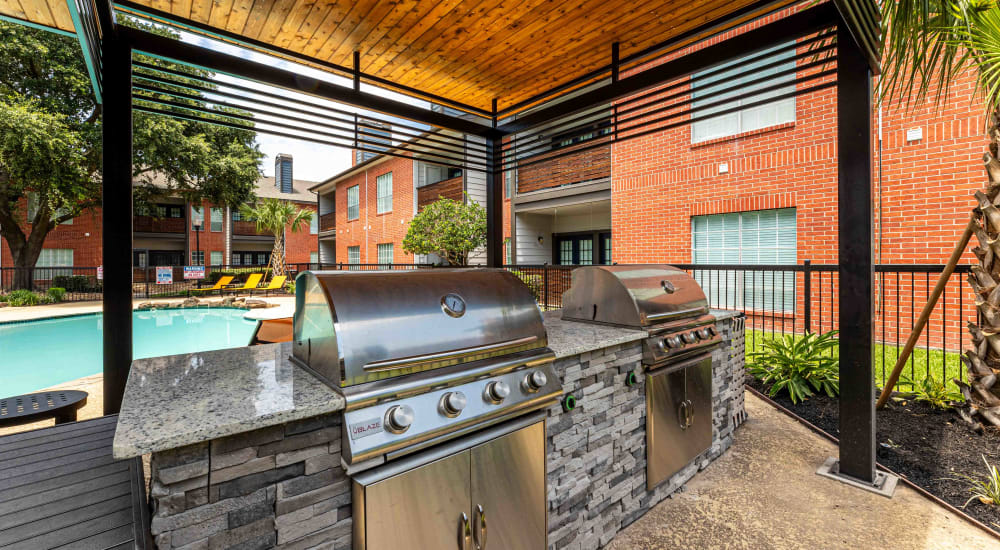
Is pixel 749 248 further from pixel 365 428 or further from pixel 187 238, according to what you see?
pixel 187 238

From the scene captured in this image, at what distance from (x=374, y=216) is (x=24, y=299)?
11016 mm

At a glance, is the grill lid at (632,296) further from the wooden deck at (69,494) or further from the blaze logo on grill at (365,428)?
the wooden deck at (69,494)

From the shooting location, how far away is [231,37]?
2977 mm

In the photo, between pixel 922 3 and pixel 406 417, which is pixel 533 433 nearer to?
pixel 406 417

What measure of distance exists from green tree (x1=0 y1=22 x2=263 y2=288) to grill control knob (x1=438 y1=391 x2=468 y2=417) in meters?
13.2

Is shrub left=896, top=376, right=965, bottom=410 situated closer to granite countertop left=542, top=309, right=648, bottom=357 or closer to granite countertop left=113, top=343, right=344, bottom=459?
granite countertop left=542, top=309, right=648, bottom=357

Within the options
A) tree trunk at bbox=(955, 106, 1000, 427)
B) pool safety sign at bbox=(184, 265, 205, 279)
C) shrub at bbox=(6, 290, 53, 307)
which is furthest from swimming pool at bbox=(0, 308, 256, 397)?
tree trunk at bbox=(955, 106, 1000, 427)

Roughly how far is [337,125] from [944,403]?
18.7 feet

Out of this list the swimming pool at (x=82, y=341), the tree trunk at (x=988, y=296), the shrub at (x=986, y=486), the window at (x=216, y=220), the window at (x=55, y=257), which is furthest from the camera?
the window at (x=216, y=220)

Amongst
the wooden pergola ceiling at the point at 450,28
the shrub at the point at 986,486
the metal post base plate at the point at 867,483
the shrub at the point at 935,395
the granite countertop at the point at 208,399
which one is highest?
the wooden pergola ceiling at the point at 450,28

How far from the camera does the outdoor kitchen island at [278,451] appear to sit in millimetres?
1161

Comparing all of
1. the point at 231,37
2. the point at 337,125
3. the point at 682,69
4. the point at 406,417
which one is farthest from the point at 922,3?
the point at 231,37

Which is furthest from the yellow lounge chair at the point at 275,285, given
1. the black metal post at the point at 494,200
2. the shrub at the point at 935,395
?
the shrub at the point at 935,395

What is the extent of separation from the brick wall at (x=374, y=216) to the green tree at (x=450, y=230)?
5.05 metres
